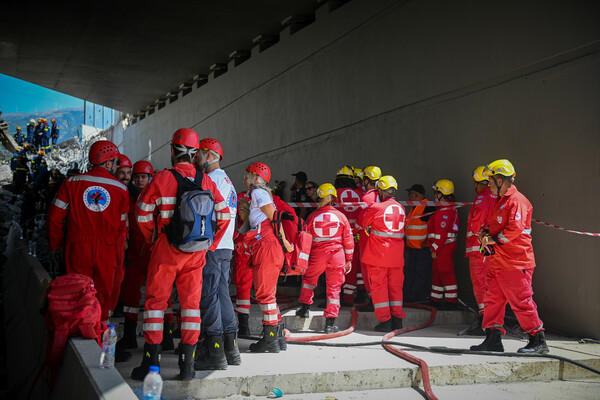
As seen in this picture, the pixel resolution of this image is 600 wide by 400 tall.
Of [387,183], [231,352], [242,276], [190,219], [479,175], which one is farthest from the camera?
[387,183]

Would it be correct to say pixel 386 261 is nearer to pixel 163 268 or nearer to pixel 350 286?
pixel 350 286

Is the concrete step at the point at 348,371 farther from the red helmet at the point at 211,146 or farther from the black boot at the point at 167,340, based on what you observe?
the red helmet at the point at 211,146

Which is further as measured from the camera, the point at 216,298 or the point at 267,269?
the point at 267,269

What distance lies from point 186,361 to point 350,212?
500 centimetres

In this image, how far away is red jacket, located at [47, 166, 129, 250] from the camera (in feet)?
18.4

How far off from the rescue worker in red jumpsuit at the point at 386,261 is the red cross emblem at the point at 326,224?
47 centimetres

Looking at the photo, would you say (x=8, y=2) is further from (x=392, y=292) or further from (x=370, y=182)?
(x=392, y=292)

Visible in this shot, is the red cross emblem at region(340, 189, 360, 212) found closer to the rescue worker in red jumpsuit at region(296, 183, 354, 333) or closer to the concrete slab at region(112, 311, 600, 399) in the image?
the rescue worker in red jumpsuit at region(296, 183, 354, 333)

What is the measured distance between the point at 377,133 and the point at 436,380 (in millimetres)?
6174

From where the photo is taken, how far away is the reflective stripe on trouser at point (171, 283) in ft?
15.1

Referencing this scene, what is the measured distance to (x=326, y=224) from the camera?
742cm

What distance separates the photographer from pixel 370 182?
29.9 ft

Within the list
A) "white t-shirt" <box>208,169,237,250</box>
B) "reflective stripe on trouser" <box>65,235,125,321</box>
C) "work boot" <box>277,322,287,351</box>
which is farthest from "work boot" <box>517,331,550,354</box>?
"reflective stripe on trouser" <box>65,235,125,321</box>

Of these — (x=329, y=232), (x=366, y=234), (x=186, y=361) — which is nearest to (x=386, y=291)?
(x=366, y=234)
